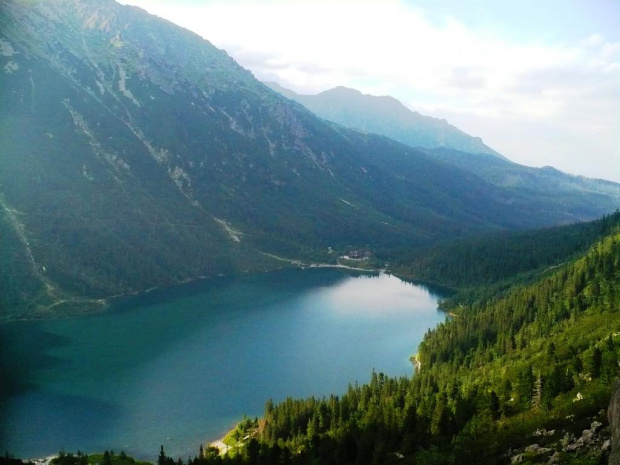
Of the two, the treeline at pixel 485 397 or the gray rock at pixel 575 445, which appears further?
the treeline at pixel 485 397

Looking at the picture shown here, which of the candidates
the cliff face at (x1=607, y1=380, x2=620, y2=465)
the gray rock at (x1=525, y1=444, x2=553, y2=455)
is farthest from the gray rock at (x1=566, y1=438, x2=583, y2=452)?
the cliff face at (x1=607, y1=380, x2=620, y2=465)

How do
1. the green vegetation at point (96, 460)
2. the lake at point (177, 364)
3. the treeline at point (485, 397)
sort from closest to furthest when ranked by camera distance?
the treeline at point (485, 397) → the green vegetation at point (96, 460) → the lake at point (177, 364)

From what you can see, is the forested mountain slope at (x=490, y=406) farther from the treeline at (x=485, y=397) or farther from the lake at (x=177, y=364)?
the lake at (x=177, y=364)

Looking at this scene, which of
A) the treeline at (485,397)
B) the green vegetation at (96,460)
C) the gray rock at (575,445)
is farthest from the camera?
the green vegetation at (96,460)

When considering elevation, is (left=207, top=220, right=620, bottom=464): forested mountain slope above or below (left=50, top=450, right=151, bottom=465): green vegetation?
above

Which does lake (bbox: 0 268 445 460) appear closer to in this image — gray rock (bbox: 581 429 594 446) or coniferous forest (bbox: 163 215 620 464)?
coniferous forest (bbox: 163 215 620 464)

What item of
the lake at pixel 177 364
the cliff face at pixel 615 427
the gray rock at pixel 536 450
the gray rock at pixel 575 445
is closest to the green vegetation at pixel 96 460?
the lake at pixel 177 364

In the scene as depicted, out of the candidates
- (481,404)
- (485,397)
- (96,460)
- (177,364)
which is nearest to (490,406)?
(481,404)

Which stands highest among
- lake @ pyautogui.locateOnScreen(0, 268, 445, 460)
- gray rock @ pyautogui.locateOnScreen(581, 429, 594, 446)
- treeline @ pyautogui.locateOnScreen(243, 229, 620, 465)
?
gray rock @ pyautogui.locateOnScreen(581, 429, 594, 446)
